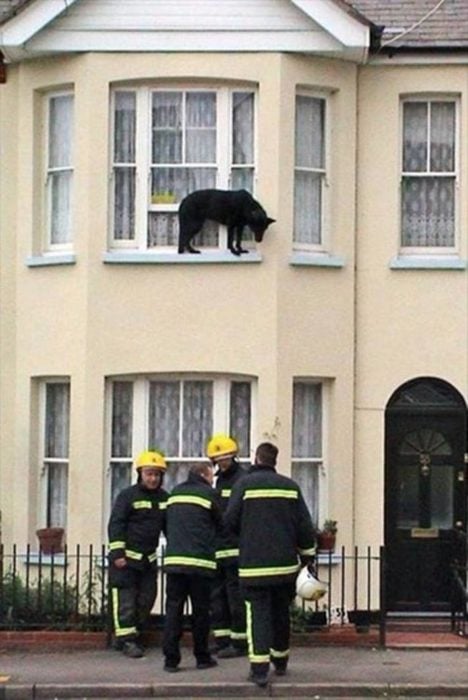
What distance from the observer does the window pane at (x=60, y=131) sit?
64.6 ft

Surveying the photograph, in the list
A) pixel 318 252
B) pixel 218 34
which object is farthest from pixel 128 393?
pixel 218 34

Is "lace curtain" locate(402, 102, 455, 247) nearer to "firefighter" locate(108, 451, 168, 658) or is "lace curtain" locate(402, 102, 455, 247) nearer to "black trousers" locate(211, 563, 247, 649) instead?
"firefighter" locate(108, 451, 168, 658)

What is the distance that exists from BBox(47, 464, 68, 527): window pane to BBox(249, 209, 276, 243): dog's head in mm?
3321

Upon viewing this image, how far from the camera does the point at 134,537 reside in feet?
56.2

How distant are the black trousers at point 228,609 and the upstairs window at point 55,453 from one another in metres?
3.20

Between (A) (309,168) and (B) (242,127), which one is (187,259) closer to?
(B) (242,127)

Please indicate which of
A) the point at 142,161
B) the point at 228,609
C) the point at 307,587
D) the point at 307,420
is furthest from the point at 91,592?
the point at 142,161

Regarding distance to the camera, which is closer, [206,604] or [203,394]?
[206,604]

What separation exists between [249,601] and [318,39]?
6.63 meters

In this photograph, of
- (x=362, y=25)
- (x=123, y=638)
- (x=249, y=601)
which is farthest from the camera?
(x=362, y=25)

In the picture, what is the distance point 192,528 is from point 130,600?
1.62m

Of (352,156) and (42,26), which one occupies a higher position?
(42,26)

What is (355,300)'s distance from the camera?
19.6 m

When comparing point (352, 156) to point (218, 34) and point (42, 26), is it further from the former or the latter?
point (42, 26)
